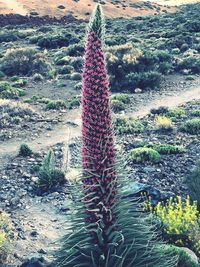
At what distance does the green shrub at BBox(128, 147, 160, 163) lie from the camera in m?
11.1

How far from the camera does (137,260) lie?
437 centimetres

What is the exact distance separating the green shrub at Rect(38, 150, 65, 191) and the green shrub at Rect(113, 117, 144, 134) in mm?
4194

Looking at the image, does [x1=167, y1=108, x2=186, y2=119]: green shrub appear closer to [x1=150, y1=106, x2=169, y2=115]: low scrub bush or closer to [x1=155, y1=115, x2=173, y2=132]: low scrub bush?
[x1=150, y1=106, x2=169, y2=115]: low scrub bush

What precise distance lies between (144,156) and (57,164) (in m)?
2.25

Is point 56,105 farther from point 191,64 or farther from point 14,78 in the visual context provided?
point 191,64

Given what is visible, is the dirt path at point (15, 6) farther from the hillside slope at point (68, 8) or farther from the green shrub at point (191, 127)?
the green shrub at point (191, 127)

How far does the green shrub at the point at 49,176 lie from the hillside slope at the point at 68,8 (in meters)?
55.6

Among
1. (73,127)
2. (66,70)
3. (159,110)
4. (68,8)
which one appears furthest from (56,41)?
(68,8)

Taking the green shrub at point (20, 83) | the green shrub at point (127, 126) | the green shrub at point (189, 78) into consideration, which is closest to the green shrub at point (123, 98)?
the green shrub at point (127, 126)

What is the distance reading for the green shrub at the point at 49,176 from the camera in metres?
9.85

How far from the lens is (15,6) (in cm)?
6675

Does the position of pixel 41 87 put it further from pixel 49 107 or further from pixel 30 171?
pixel 30 171

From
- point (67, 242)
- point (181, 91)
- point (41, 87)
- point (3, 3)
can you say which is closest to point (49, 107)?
point (41, 87)

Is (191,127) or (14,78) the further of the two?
(14,78)
